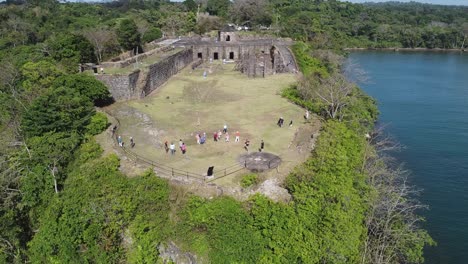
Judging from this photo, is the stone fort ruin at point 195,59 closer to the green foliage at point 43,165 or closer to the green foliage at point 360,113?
the green foliage at point 360,113

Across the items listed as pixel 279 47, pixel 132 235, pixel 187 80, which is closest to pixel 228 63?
pixel 279 47

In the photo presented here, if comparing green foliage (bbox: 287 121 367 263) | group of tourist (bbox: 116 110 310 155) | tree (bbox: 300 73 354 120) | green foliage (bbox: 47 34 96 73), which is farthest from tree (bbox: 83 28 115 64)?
green foliage (bbox: 287 121 367 263)

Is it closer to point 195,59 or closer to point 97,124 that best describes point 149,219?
point 97,124

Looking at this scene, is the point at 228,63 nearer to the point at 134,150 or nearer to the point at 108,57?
the point at 108,57

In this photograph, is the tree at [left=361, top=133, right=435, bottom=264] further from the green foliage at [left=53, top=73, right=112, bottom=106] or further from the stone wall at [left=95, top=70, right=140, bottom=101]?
the stone wall at [left=95, top=70, right=140, bottom=101]

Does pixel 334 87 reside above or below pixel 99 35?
below

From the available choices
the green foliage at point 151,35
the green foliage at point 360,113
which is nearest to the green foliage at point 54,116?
the green foliage at point 360,113

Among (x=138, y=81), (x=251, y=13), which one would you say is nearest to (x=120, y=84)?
(x=138, y=81)
